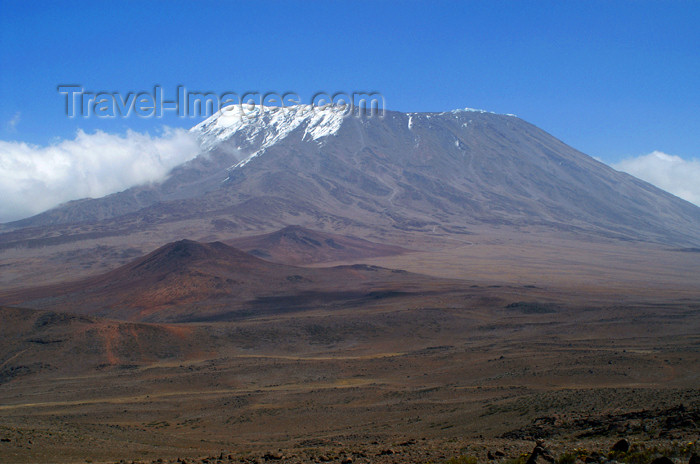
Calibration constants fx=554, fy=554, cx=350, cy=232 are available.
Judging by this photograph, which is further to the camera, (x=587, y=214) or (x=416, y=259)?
(x=587, y=214)

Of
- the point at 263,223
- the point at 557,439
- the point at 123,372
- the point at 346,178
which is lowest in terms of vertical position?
the point at 123,372

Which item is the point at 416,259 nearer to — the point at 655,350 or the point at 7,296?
the point at 7,296

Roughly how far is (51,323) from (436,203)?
142737 mm

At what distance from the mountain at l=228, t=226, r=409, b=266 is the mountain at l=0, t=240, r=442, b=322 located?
888 inches

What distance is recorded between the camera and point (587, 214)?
569ft

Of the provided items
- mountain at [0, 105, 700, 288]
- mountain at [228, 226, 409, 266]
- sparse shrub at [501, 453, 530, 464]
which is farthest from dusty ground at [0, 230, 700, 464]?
mountain at [0, 105, 700, 288]

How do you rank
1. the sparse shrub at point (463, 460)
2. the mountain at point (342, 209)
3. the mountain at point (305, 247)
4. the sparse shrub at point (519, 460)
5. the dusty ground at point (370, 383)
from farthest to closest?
1. the mountain at point (342, 209)
2. the mountain at point (305, 247)
3. the dusty ground at point (370, 383)
4. the sparse shrub at point (463, 460)
5. the sparse shrub at point (519, 460)

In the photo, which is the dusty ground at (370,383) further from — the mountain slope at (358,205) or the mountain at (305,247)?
the mountain slope at (358,205)

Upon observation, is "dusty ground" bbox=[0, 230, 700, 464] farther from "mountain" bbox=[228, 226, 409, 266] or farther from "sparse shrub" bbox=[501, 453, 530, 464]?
"mountain" bbox=[228, 226, 409, 266]

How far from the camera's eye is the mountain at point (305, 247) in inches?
3797

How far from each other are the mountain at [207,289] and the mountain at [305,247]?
888 inches

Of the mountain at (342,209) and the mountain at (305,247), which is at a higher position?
the mountain at (342,209)

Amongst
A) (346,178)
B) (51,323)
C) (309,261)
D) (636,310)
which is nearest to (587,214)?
(346,178)

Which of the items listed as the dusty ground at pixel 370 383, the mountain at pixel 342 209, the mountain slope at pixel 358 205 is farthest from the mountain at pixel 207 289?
the mountain slope at pixel 358 205
